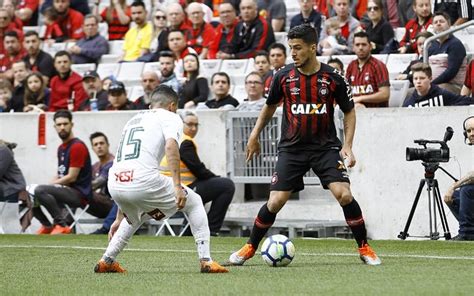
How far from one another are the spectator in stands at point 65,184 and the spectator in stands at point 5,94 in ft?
8.45

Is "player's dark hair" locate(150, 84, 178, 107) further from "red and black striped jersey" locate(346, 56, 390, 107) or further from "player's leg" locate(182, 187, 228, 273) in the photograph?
"red and black striped jersey" locate(346, 56, 390, 107)

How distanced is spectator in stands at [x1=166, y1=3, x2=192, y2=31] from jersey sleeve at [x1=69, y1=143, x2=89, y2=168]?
3.44 meters

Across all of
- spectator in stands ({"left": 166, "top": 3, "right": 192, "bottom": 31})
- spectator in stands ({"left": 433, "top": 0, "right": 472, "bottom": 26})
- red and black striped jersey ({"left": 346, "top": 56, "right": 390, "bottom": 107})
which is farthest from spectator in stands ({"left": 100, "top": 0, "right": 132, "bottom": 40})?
red and black striped jersey ({"left": 346, "top": 56, "right": 390, "bottom": 107})

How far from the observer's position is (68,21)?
23656 mm

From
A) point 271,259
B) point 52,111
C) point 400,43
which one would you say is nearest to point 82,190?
point 52,111

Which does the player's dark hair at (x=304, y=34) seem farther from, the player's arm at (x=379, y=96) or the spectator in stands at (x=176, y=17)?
the spectator in stands at (x=176, y=17)

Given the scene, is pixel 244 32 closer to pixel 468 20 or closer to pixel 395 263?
pixel 468 20

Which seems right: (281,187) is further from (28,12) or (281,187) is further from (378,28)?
(28,12)

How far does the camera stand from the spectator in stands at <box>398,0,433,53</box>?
57.9ft

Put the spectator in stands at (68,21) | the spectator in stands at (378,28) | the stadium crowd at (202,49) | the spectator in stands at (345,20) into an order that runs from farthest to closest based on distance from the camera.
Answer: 1. the spectator in stands at (68,21)
2. the spectator in stands at (345,20)
3. the spectator in stands at (378,28)
4. the stadium crowd at (202,49)

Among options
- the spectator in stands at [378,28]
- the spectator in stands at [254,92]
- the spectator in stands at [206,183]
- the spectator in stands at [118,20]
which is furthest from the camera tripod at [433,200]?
the spectator in stands at [118,20]

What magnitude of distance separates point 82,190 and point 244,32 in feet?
12.4

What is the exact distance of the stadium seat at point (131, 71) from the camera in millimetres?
21125

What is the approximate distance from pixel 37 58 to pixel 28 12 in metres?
3.15
